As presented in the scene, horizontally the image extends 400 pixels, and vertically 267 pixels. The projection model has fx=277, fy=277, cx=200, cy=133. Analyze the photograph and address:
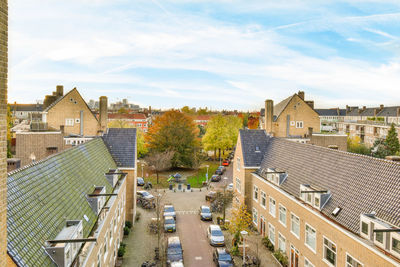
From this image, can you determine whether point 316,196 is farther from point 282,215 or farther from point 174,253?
point 174,253

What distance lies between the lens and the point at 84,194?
626 inches

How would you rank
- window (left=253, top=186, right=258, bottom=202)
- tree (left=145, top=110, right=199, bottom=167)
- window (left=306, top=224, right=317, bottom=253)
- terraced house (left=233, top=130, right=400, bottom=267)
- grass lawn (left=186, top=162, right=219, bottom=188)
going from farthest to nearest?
tree (left=145, top=110, right=199, bottom=167)
grass lawn (left=186, top=162, right=219, bottom=188)
window (left=253, top=186, right=258, bottom=202)
window (left=306, top=224, right=317, bottom=253)
terraced house (left=233, top=130, right=400, bottom=267)

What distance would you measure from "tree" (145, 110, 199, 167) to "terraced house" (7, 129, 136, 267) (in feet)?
109

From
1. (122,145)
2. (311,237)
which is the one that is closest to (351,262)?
(311,237)

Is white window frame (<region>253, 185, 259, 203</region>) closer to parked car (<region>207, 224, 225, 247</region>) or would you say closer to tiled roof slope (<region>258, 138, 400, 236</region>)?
tiled roof slope (<region>258, 138, 400, 236</region>)

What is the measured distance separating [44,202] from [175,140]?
42681 millimetres

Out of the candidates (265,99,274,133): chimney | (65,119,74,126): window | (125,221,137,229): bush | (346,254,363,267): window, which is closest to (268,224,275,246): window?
(346,254,363,267): window

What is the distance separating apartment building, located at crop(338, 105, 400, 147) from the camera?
231 ft

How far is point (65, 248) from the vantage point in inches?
383

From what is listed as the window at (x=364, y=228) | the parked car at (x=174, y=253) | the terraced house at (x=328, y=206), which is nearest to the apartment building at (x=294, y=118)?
the terraced house at (x=328, y=206)

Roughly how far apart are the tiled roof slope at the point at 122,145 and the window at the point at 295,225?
1661 cm

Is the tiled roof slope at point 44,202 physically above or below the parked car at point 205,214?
above

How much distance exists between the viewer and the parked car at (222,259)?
20.0 meters

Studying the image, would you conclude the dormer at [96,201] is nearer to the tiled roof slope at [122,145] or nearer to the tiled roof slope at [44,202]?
the tiled roof slope at [44,202]
